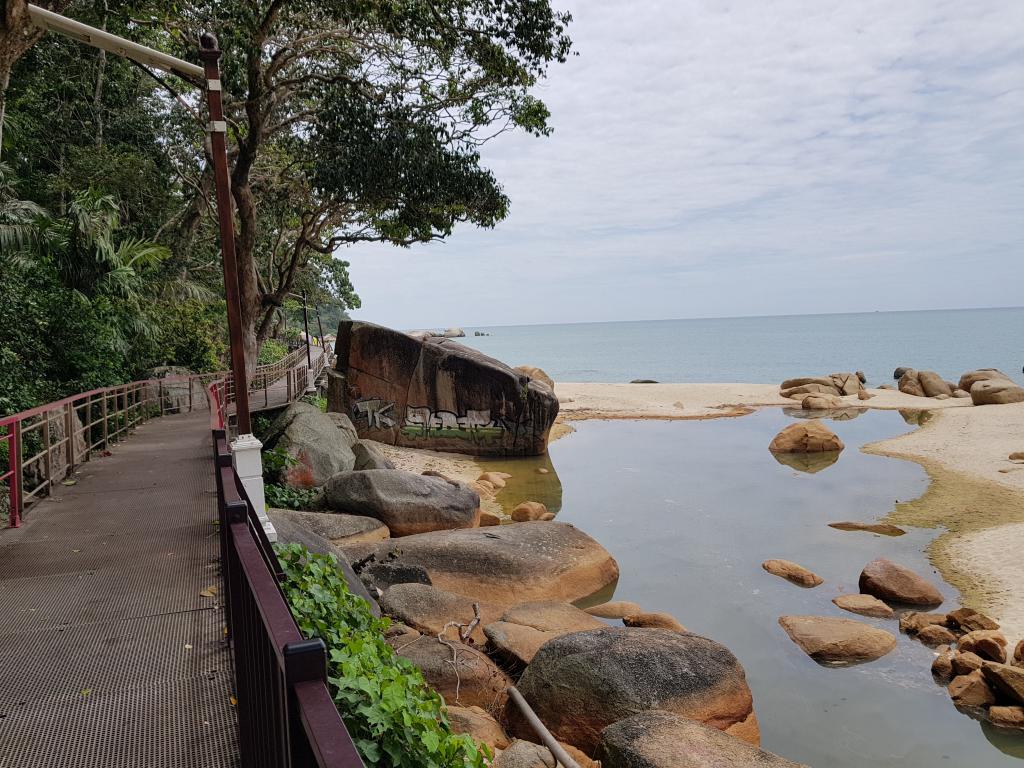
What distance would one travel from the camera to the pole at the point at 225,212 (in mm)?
7434

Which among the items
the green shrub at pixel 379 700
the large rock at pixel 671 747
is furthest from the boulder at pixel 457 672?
Answer: the green shrub at pixel 379 700

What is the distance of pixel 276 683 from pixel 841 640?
10.5 meters

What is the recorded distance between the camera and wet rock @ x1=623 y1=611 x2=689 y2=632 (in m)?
10.8

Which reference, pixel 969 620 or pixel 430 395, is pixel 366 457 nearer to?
pixel 430 395

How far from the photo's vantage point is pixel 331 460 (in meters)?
15.8

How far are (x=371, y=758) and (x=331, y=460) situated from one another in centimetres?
1197

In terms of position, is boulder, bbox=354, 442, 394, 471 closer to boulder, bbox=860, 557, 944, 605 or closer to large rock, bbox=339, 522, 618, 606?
large rock, bbox=339, 522, 618, 606

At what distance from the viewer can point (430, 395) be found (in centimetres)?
2534

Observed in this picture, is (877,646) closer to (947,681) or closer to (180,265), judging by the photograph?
(947,681)

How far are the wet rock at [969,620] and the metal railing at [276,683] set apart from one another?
11.3m

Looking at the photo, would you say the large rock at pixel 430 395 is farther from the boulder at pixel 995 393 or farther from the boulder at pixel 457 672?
the boulder at pixel 995 393

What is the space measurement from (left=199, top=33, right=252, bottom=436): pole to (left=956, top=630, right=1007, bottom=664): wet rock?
385 inches

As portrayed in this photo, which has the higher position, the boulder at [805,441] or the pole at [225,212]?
the pole at [225,212]

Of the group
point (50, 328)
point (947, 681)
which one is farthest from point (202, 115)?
point (947, 681)
